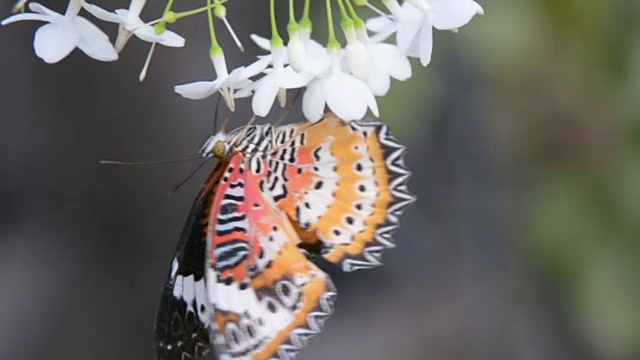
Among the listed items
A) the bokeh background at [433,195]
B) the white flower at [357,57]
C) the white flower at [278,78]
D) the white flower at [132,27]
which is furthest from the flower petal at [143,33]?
the bokeh background at [433,195]

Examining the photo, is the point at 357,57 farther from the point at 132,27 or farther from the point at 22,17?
the point at 22,17

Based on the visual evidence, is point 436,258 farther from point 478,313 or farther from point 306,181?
point 306,181

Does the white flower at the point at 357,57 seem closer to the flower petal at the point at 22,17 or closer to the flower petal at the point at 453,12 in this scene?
the flower petal at the point at 453,12

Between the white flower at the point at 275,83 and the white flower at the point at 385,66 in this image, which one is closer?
the white flower at the point at 275,83

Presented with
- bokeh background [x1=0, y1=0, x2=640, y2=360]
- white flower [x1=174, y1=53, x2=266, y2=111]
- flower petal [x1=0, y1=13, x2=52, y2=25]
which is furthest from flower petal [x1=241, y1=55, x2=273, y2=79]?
bokeh background [x1=0, y1=0, x2=640, y2=360]

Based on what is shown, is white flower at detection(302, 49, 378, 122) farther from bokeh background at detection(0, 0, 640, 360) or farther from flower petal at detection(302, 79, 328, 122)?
bokeh background at detection(0, 0, 640, 360)

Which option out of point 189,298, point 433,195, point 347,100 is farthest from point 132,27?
point 433,195
